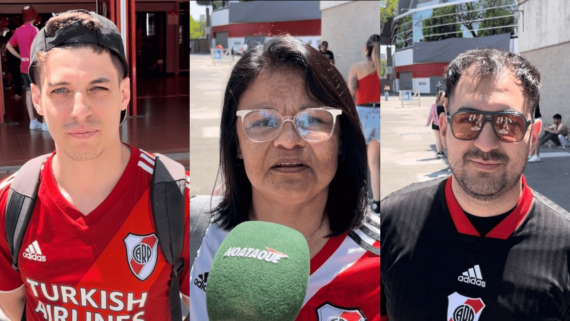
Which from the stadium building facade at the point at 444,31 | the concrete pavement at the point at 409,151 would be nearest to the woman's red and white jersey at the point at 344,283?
the concrete pavement at the point at 409,151

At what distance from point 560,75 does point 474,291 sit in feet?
9.79

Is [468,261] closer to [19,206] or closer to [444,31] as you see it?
[444,31]

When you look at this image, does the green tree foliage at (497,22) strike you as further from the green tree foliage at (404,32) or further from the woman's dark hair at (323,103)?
the woman's dark hair at (323,103)

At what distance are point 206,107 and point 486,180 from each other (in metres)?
1.07

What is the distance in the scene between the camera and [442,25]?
290cm

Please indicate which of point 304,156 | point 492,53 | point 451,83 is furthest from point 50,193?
point 492,53

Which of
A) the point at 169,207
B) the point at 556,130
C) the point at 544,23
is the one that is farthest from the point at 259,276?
the point at 556,130

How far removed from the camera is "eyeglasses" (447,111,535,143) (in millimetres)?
1941

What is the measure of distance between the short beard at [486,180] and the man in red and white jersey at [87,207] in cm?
88

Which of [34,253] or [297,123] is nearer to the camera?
[297,123]

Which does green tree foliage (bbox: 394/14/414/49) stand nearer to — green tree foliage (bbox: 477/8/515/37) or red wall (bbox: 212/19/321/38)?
green tree foliage (bbox: 477/8/515/37)

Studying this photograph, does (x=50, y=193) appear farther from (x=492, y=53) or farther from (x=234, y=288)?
(x=492, y=53)

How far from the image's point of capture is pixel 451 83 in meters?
2.07

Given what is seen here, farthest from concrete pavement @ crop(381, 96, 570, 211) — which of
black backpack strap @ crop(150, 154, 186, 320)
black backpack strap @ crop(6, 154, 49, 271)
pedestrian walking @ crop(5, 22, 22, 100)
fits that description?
pedestrian walking @ crop(5, 22, 22, 100)
